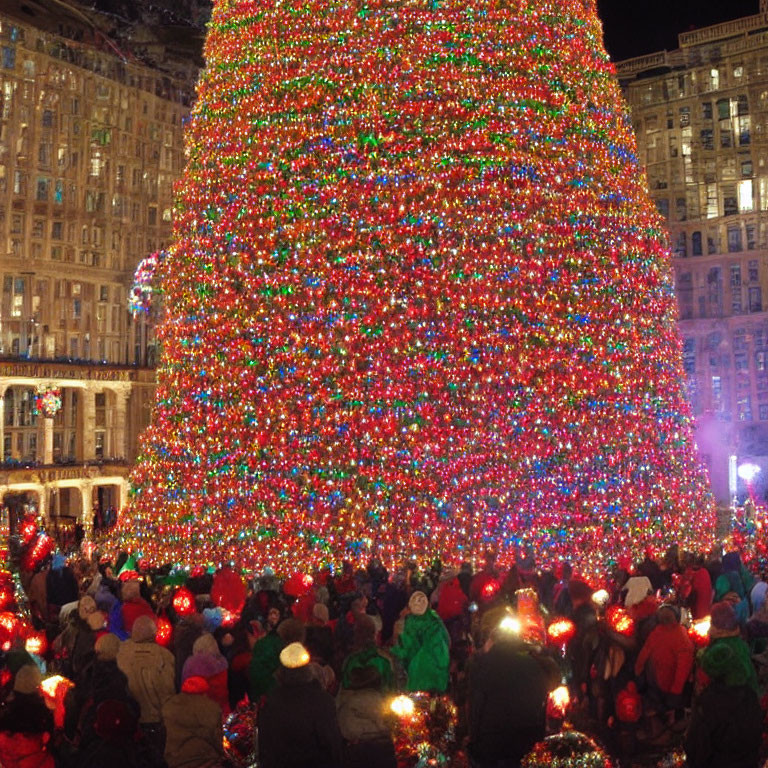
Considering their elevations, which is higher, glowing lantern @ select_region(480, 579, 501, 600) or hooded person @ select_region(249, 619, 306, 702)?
glowing lantern @ select_region(480, 579, 501, 600)

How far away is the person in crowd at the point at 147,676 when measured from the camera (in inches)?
272

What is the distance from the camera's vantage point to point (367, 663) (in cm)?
623

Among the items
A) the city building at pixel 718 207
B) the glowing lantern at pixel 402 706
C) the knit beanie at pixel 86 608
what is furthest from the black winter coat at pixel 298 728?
the city building at pixel 718 207

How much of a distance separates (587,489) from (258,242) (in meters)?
5.20

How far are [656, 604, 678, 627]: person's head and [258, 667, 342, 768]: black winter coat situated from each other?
2630 mm

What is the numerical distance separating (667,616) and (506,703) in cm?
172

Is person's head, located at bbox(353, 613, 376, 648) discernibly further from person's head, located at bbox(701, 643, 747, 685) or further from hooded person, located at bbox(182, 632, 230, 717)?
person's head, located at bbox(701, 643, 747, 685)

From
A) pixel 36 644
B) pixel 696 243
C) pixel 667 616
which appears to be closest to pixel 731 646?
pixel 667 616

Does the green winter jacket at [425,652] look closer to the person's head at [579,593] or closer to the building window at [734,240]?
the person's head at [579,593]

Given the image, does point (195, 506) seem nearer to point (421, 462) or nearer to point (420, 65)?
point (421, 462)

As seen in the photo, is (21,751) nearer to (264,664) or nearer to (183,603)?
(264,664)

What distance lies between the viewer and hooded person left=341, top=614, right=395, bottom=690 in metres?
6.15

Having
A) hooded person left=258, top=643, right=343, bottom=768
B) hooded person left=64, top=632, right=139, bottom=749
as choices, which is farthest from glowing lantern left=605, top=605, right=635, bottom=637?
hooded person left=64, top=632, right=139, bottom=749

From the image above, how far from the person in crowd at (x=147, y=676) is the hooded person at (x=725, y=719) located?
9.89 feet
